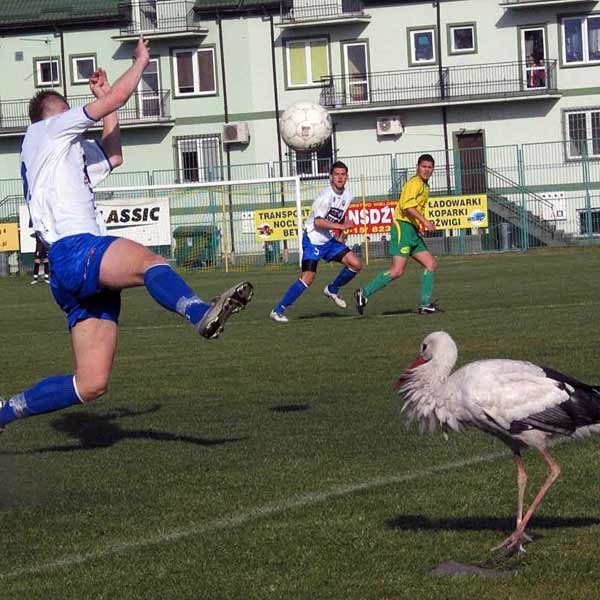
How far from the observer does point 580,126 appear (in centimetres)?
5209

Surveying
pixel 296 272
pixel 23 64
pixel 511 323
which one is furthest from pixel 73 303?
pixel 23 64

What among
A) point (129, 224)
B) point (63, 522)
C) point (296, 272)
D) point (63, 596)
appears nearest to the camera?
point (63, 596)

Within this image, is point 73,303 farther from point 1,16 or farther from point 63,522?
point 1,16

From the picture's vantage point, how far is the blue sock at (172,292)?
7.32 m

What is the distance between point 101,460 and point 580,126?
1811 inches

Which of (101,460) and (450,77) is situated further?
(450,77)

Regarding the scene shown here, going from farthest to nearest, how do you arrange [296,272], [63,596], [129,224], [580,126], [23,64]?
[23,64] → [580,126] → [129,224] → [296,272] → [63,596]

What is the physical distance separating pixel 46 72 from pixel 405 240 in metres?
40.6

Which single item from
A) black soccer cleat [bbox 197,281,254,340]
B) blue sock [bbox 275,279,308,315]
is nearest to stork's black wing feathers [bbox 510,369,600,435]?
black soccer cleat [bbox 197,281,254,340]

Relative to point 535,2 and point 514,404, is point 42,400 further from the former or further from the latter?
point 535,2

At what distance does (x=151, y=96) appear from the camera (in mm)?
55312

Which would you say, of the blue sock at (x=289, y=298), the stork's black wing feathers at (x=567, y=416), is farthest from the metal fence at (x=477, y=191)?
the stork's black wing feathers at (x=567, y=416)

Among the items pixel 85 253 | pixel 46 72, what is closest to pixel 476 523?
pixel 85 253

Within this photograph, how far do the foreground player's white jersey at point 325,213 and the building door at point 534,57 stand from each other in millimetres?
34411
